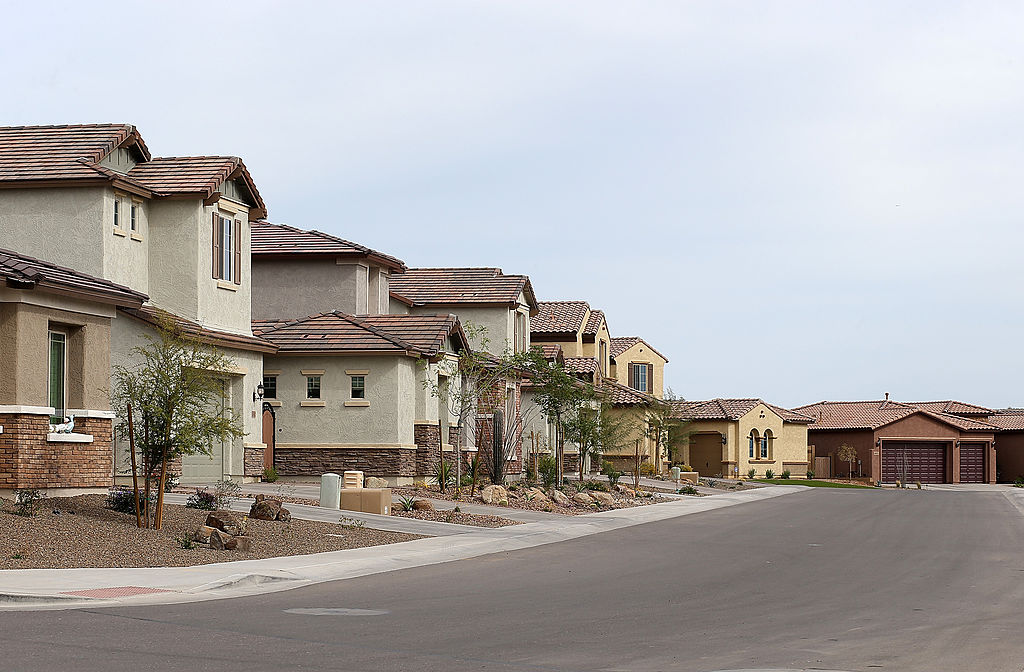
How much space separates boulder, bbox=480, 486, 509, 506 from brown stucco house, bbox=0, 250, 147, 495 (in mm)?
10451

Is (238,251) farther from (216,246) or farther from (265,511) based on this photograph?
(265,511)

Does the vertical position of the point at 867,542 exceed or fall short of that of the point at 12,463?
it falls short

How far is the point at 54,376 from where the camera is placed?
22.6 metres

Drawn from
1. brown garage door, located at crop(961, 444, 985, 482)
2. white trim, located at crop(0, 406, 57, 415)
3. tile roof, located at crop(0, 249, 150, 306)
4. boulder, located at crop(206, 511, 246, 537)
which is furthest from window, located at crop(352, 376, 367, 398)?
brown garage door, located at crop(961, 444, 985, 482)

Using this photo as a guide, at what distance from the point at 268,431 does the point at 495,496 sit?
8.65 m

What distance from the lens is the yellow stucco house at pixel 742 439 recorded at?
71.7 meters

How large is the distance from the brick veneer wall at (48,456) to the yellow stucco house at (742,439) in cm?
4996

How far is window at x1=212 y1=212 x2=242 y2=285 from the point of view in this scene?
32438 mm

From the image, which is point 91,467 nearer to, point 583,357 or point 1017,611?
point 1017,611

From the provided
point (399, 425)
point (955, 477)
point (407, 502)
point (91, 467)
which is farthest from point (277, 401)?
point (955, 477)

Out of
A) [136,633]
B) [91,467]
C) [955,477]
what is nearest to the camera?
[136,633]

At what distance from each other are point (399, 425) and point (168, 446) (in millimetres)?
16508

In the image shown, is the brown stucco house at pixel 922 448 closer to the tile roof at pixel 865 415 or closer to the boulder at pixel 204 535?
the tile roof at pixel 865 415

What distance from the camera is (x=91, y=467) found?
22.9 meters
